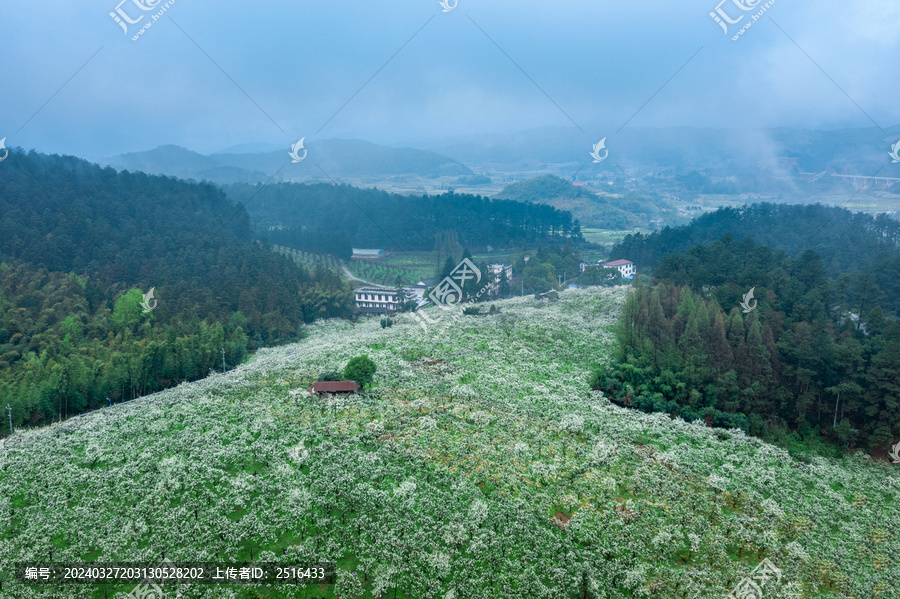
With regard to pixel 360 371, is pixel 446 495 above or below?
below

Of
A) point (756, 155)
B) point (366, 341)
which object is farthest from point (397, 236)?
point (756, 155)

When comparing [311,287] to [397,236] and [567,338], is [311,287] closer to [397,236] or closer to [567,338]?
[567,338]

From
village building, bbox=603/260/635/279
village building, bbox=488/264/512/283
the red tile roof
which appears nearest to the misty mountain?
village building, bbox=603/260/635/279

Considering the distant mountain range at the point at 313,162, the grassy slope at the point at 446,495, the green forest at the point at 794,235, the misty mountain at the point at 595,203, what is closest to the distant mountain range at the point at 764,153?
the misty mountain at the point at 595,203

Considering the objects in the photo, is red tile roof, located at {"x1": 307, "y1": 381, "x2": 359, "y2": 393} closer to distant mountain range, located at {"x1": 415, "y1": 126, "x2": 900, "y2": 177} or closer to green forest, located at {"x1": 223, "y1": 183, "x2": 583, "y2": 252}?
green forest, located at {"x1": 223, "y1": 183, "x2": 583, "y2": 252}

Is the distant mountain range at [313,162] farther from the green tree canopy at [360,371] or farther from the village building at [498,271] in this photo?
the green tree canopy at [360,371]

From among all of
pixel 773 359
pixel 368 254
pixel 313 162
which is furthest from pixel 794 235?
pixel 313 162

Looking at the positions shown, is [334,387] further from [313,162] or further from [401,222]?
[313,162]
